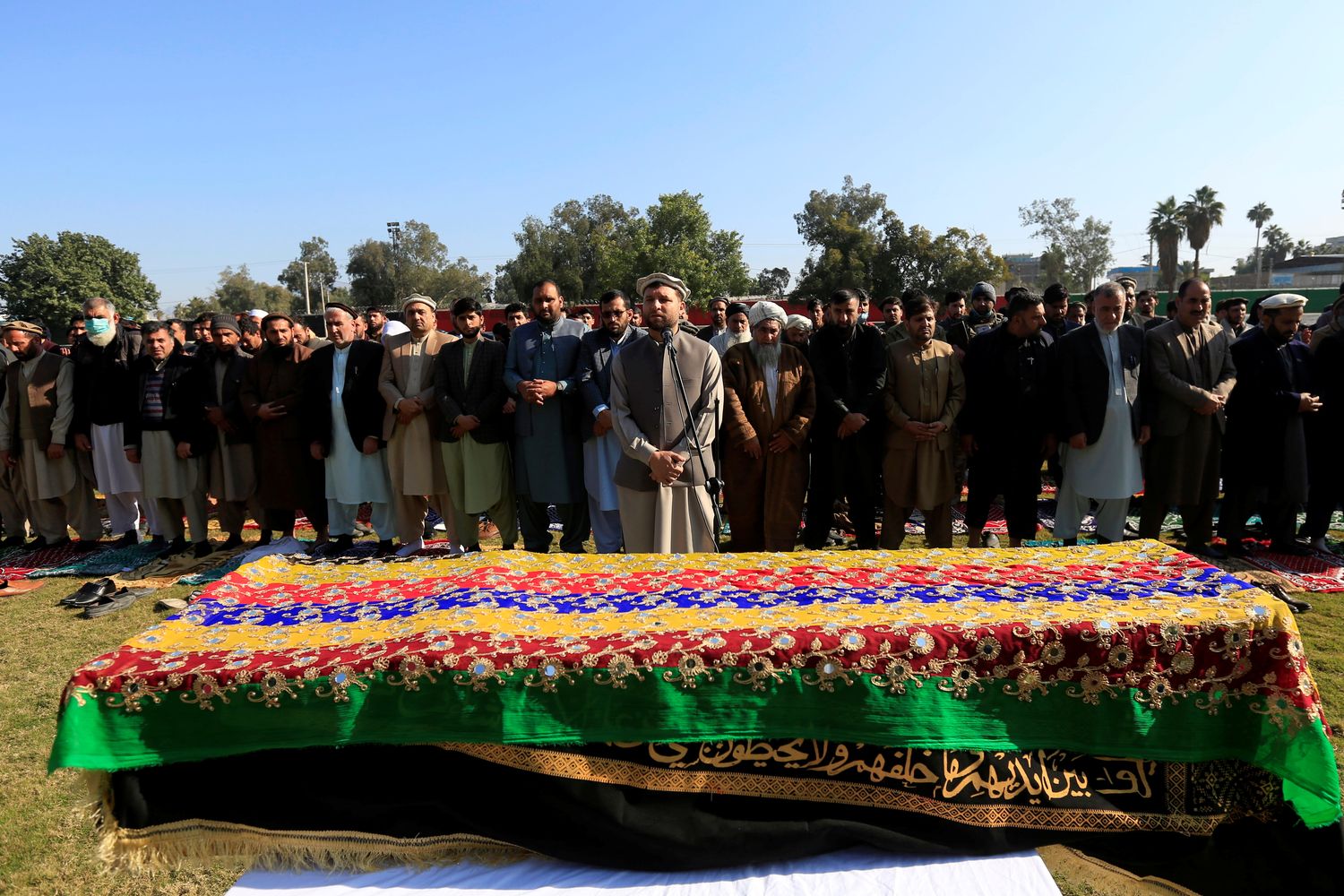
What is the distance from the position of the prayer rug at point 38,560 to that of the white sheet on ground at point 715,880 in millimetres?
5426

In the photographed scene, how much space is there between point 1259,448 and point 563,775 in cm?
545

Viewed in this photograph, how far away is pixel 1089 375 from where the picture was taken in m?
4.79

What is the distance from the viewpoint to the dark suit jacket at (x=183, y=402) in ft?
19.4

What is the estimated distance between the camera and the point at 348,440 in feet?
18.6

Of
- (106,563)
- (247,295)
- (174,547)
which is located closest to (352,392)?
(174,547)

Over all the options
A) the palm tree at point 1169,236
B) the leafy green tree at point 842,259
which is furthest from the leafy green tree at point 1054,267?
the leafy green tree at point 842,259

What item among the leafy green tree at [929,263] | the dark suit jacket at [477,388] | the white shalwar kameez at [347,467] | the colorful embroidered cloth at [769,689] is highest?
the leafy green tree at [929,263]

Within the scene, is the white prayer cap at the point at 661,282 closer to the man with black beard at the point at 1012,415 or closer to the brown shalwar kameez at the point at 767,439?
the brown shalwar kameez at the point at 767,439

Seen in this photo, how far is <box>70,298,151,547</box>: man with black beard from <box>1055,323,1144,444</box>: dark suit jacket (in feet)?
22.1

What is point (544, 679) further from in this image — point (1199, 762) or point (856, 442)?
point (856, 442)

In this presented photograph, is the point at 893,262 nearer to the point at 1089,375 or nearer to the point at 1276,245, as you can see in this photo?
the point at 1089,375

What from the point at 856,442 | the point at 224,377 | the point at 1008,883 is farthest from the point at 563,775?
the point at 224,377

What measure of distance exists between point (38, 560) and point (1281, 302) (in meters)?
9.27

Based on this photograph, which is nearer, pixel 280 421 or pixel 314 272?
pixel 280 421
